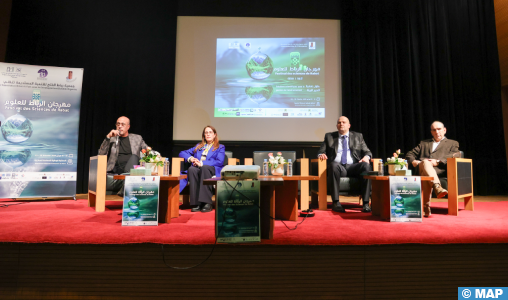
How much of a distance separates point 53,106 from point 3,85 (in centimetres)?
58

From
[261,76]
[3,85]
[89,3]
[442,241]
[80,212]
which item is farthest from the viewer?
[89,3]

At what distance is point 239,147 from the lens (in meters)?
4.79

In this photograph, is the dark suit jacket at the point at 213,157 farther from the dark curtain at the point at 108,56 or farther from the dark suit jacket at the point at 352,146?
the dark curtain at the point at 108,56

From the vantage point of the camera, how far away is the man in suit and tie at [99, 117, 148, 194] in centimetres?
331

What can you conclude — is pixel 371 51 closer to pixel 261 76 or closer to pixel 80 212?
pixel 261 76

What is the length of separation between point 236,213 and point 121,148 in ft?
8.18

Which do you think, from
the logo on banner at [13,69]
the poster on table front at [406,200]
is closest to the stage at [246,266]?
the poster on table front at [406,200]

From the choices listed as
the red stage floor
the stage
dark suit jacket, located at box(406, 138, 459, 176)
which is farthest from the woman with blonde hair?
dark suit jacket, located at box(406, 138, 459, 176)

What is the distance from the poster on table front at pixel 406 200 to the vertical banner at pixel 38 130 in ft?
12.5

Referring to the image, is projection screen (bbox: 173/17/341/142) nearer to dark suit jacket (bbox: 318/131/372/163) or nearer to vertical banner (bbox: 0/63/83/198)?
dark suit jacket (bbox: 318/131/372/163)

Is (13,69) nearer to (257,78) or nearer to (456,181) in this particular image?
(257,78)

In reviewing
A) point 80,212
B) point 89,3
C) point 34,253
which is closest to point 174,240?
point 34,253

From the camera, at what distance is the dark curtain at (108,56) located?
4.80 m

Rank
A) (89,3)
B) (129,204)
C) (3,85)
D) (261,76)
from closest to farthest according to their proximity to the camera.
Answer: (129,204), (3,85), (261,76), (89,3)
